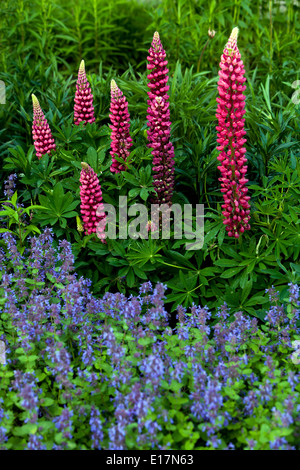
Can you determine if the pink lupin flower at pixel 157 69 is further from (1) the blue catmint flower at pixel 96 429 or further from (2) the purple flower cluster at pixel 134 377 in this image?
(1) the blue catmint flower at pixel 96 429

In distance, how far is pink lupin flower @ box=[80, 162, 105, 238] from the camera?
3377mm

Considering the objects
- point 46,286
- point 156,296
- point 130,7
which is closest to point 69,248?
point 46,286

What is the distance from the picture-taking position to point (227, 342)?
119 inches

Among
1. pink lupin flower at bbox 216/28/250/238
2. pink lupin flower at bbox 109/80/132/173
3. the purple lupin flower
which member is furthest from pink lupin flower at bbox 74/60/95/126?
pink lupin flower at bbox 216/28/250/238

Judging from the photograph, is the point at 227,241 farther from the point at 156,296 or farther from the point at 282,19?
the point at 282,19

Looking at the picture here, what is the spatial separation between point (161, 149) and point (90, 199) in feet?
1.63

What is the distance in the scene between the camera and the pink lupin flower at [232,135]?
307cm

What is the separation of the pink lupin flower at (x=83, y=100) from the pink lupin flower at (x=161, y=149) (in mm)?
690

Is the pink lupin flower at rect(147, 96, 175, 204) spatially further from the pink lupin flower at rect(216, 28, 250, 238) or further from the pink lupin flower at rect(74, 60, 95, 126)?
the pink lupin flower at rect(74, 60, 95, 126)

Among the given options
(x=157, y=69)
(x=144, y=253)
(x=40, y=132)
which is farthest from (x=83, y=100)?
(x=144, y=253)

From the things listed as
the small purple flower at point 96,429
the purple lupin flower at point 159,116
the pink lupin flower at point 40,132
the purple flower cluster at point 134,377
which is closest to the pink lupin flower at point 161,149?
the purple lupin flower at point 159,116

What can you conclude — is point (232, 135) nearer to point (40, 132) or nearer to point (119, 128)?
point (119, 128)

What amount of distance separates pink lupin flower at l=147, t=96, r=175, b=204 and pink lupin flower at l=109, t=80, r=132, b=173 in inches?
9.1

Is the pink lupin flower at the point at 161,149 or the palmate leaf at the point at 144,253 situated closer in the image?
the pink lupin flower at the point at 161,149
